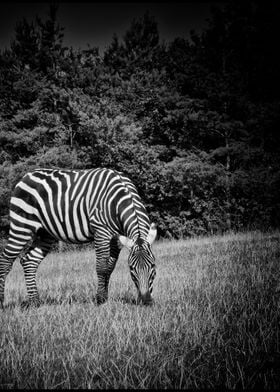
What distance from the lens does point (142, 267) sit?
4148 mm

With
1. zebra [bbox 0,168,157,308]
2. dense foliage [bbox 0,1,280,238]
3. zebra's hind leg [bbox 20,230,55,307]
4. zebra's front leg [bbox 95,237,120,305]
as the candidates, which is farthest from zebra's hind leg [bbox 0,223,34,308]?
dense foliage [bbox 0,1,280,238]

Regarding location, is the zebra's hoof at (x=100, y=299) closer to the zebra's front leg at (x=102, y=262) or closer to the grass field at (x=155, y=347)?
the zebra's front leg at (x=102, y=262)

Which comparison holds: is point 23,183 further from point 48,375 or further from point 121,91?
point 121,91

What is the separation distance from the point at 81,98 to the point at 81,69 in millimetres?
3118

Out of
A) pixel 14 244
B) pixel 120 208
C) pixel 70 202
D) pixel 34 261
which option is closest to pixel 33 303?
pixel 34 261

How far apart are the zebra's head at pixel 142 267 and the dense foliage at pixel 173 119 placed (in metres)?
15.0

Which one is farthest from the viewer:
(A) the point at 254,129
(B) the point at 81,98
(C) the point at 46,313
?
(B) the point at 81,98

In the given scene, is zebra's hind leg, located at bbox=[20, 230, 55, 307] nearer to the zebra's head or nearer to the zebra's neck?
the zebra's neck

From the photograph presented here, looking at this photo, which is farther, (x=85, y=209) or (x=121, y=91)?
(x=121, y=91)

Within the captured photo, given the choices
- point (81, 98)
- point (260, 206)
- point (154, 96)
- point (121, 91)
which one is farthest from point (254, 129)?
point (81, 98)

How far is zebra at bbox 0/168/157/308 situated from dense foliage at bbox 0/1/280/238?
46.8 feet

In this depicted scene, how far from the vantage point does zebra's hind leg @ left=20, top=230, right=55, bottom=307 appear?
211 inches

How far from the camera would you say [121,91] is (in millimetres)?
23984

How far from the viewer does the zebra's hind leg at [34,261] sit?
5352mm
